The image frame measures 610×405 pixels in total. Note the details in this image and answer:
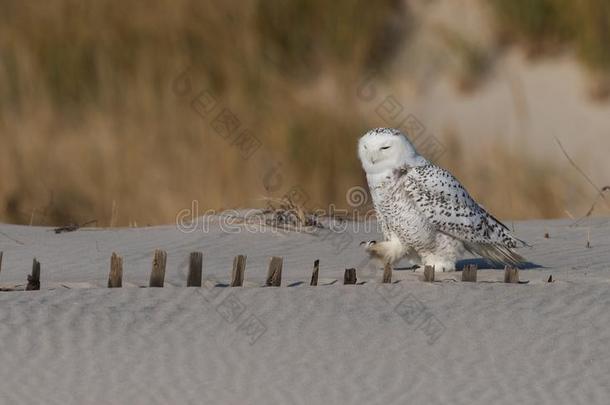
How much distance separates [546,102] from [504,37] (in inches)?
29.7

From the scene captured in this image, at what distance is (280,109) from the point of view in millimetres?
11922

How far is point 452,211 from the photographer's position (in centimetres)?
716

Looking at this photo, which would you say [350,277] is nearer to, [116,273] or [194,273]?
[194,273]

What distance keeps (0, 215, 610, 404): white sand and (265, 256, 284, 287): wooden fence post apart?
99mm

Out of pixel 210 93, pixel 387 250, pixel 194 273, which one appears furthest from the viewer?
pixel 210 93

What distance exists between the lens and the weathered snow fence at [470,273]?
23.2 feet

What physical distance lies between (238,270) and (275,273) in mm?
187

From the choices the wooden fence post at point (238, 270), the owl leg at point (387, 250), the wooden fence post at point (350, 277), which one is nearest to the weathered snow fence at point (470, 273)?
the owl leg at point (387, 250)

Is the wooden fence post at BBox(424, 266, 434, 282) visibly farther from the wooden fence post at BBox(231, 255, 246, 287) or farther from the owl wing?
the wooden fence post at BBox(231, 255, 246, 287)

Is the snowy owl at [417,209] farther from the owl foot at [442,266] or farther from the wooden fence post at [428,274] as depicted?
the wooden fence post at [428,274]

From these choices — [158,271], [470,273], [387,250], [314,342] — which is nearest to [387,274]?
[387,250]

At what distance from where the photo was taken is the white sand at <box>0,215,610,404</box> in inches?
220

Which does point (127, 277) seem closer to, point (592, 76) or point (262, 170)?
point (262, 170)

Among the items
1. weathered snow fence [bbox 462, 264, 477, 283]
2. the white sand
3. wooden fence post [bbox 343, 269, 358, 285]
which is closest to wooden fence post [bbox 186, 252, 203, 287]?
the white sand
